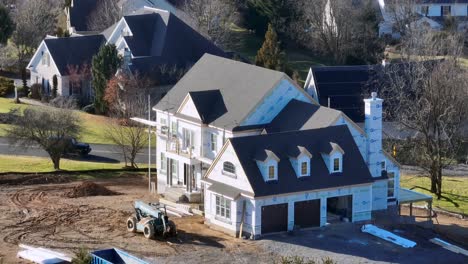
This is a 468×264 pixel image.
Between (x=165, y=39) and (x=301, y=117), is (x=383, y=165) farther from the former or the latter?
(x=165, y=39)

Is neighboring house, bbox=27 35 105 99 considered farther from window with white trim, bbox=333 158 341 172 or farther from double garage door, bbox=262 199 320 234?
double garage door, bbox=262 199 320 234

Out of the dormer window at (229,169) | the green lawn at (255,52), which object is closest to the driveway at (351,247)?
the dormer window at (229,169)

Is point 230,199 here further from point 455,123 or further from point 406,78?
point 406,78

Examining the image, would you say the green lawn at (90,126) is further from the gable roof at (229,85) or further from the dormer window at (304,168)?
the dormer window at (304,168)

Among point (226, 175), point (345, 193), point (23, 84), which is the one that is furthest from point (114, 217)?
point (23, 84)

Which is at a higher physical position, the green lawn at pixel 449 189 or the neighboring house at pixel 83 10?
the neighboring house at pixel 83 10

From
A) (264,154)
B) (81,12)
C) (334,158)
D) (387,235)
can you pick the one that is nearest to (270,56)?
(81,12)
